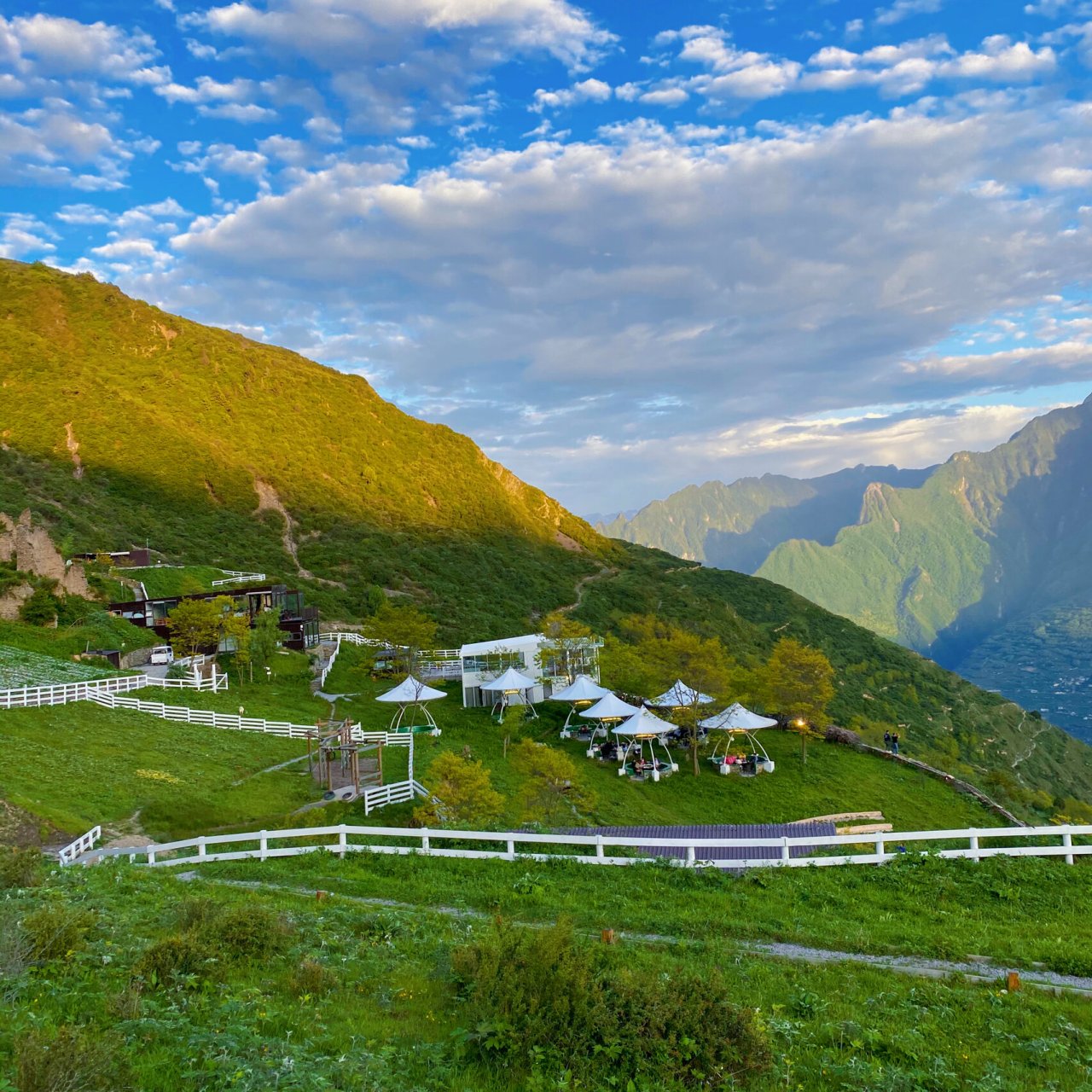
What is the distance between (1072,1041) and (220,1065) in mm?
7877

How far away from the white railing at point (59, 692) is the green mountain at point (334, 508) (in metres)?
26.7

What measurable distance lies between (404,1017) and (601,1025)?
6.74 ft

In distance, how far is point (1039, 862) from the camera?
520 inches

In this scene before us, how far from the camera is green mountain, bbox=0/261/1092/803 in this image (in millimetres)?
67750

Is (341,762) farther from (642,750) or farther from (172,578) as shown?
(172,578)

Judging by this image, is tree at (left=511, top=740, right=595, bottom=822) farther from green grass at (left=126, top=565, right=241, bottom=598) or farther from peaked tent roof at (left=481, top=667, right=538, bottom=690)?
green grass at (left=126, top=565, right=241, bottom=598)

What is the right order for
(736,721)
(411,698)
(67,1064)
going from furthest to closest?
(411,698)
(736,721)
(67,1064)

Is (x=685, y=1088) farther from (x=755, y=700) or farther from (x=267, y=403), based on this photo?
(x=267, y=403)

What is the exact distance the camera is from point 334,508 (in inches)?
3442

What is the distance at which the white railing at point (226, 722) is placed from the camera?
98.1ft

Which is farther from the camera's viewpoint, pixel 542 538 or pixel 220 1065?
pixel 542 538

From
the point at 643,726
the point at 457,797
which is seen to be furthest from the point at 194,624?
the point at 457,797

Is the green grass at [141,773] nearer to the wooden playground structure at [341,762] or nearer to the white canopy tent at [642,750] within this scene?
the wooden playground structure at [341,762]

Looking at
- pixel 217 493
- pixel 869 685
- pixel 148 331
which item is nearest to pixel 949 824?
pixel 869 685
